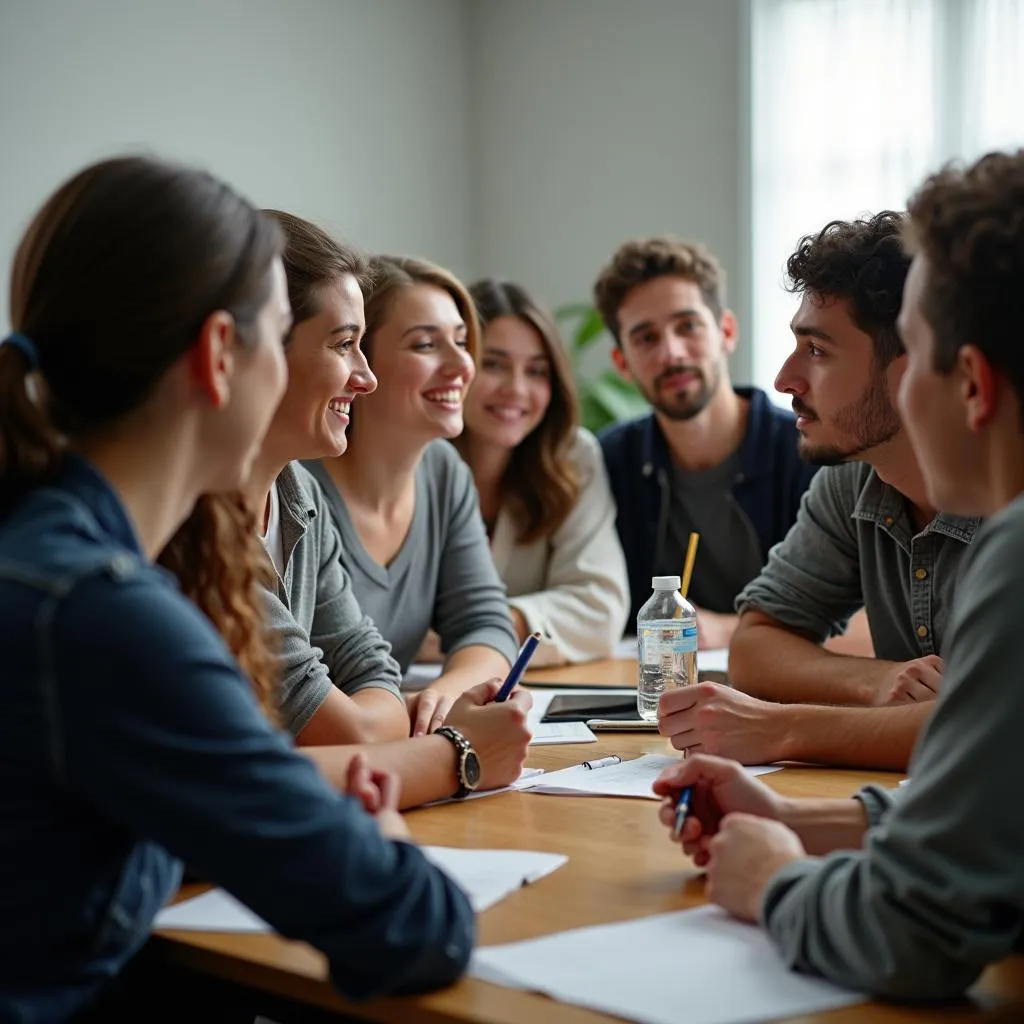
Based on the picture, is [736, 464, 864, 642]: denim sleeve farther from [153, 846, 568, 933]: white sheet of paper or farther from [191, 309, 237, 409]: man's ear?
[191, 309, 237, 409]: man's ear

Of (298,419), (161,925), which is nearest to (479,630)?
(298,419)

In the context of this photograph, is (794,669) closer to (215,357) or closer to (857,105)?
(215,357)

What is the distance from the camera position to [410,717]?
6.68 feet

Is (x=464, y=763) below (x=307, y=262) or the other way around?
below

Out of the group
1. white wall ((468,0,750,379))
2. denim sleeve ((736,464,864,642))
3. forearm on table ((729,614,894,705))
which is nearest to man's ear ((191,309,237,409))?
forearm on table ((729,614,894,705))

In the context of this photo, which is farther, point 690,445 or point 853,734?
point 690,445

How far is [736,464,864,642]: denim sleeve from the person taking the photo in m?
2.16

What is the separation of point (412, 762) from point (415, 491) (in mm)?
1092

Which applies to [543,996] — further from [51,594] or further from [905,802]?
[51,594]

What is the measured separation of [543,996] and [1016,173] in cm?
75

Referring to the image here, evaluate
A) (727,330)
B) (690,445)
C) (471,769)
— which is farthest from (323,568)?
(727,330)

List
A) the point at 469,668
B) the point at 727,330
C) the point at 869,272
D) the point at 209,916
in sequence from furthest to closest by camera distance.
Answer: the point at 727,330 → the point at 469,668 → the point at 869,272 → the point at 209,916

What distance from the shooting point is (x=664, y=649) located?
2.06 m

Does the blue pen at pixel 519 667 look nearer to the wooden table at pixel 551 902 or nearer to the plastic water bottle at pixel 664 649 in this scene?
the wooden table at pixel 551 902
